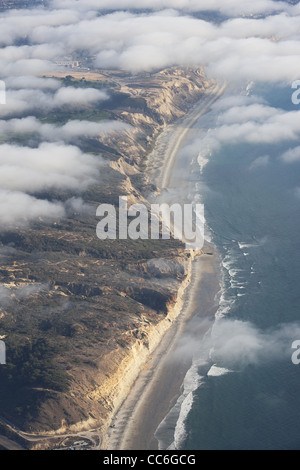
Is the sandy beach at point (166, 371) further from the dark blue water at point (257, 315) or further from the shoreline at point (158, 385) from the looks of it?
the dark blue water at point (257, 315)

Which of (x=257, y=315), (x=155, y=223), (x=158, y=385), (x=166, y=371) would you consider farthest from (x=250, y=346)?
(x=155, y=223)

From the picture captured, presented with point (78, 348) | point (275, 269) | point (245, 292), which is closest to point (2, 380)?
point (78, 348)

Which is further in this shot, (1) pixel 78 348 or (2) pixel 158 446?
(1) pixel 78 348

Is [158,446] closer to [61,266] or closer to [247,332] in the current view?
[247,332]

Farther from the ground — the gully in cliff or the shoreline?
the gully in cliff

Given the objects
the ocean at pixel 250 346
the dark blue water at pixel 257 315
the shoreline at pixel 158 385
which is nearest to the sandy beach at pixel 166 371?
the shoreline at pixel 158 385

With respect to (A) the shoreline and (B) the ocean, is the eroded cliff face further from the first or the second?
(B) the ocean

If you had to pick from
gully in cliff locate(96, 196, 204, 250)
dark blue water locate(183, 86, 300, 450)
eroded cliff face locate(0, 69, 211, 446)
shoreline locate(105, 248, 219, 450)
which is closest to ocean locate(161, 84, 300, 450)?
dark blue water locate(183, 86, 300, 450)
